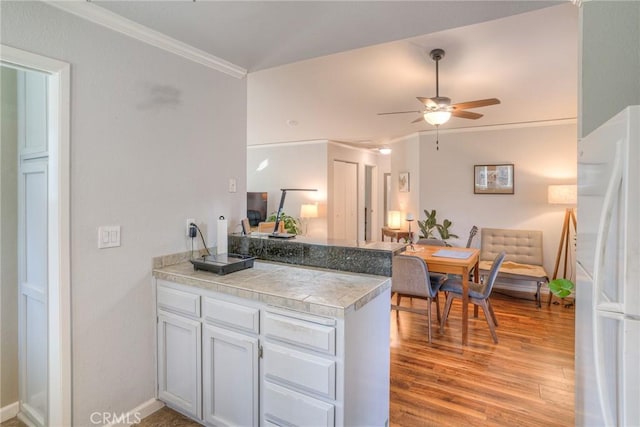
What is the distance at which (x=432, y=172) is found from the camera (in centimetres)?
537

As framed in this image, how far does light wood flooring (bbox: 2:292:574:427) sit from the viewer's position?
2.08 metres

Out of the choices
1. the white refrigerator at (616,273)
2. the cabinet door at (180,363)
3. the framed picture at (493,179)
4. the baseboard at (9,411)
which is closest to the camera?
the white refrigerator at (616,273)

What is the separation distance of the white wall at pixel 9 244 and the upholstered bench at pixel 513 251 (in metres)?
4.62

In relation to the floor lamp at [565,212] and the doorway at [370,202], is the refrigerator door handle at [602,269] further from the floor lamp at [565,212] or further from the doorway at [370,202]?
the doorway at [370,202]

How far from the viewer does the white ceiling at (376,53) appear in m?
1.81

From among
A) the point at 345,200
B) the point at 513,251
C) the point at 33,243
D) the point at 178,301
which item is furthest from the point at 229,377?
the point at 345,200

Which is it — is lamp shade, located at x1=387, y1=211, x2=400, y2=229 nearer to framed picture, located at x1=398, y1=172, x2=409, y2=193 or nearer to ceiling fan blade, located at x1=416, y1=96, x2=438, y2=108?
framed picture, located at x1=398, y1=172, x2=409, y2=193

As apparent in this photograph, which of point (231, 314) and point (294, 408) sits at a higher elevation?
point (231, 314)

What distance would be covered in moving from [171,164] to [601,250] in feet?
7.34

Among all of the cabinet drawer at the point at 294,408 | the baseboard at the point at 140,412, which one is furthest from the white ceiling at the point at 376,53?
the baseboard at the point at 140,412

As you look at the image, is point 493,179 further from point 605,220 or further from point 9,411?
point 9,411

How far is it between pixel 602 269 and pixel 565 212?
4.34m

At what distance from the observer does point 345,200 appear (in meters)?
6.72

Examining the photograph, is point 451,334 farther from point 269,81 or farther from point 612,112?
point 269,81
